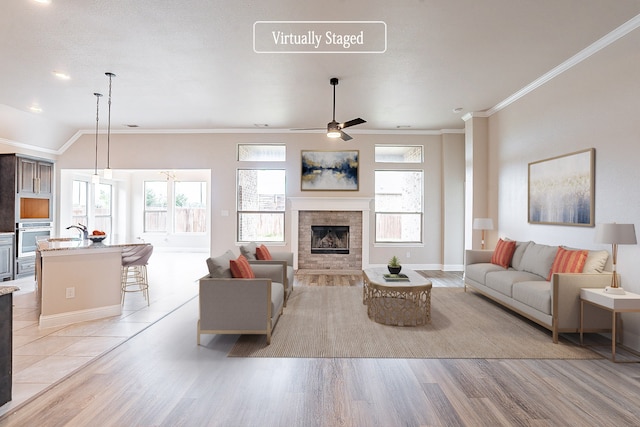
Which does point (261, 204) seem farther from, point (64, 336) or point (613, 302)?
point (613, 302)

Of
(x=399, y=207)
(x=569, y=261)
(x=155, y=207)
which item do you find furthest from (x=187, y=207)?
(x=569, y=261)

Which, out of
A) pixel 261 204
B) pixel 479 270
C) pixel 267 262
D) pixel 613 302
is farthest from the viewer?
pixel 261 204

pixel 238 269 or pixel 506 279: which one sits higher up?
pixel 238 269

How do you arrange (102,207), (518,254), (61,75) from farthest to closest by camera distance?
(102,207), (518,254), (61,75)

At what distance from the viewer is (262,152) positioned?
7523 mm

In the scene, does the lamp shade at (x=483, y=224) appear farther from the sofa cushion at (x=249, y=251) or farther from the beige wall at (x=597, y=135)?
the sofa cushion at (x=249, y=251)

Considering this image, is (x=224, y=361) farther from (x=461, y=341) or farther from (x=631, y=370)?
(x=631, y=370)

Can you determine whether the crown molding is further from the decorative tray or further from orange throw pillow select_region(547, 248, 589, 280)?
the decorative tray

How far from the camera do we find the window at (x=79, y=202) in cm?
837

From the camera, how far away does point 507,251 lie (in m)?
4.97

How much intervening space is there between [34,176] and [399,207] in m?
7.64

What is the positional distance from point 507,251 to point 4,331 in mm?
5663

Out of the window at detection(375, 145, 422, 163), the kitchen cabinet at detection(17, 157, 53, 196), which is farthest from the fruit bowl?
the window at detection(375, 145, 422, 163)

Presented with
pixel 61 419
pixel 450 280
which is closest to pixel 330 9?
pixel 61 419
